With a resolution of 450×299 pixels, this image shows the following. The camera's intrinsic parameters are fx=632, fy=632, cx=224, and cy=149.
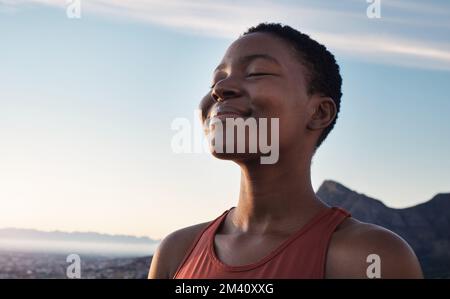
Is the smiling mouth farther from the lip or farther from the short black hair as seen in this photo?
the short black hair

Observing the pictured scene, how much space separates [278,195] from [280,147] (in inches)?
8.4

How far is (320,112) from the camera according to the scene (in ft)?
9.36

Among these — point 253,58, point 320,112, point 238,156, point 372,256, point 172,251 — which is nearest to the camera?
point 372,256

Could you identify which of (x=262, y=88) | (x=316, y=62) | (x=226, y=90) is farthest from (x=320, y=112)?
(x=226, y=90)

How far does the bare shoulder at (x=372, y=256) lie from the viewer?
2353mm

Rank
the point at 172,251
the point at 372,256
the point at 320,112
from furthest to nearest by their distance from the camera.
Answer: the point at 172,251, the point at 320,112, the point at 372,256

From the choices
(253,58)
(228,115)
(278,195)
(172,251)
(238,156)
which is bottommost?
(172,251)

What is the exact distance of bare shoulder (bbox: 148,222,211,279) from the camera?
9.62 feet

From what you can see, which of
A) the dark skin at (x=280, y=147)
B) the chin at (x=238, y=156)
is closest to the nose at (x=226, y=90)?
the dark skin at (x=280, y=147)

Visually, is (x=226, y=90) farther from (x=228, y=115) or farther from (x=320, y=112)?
(x=320, y=112)

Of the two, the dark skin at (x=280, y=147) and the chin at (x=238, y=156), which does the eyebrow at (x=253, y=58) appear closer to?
the dark skin at (x=280, y=147)

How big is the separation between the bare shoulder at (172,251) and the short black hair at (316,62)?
Result: 2.40ft
